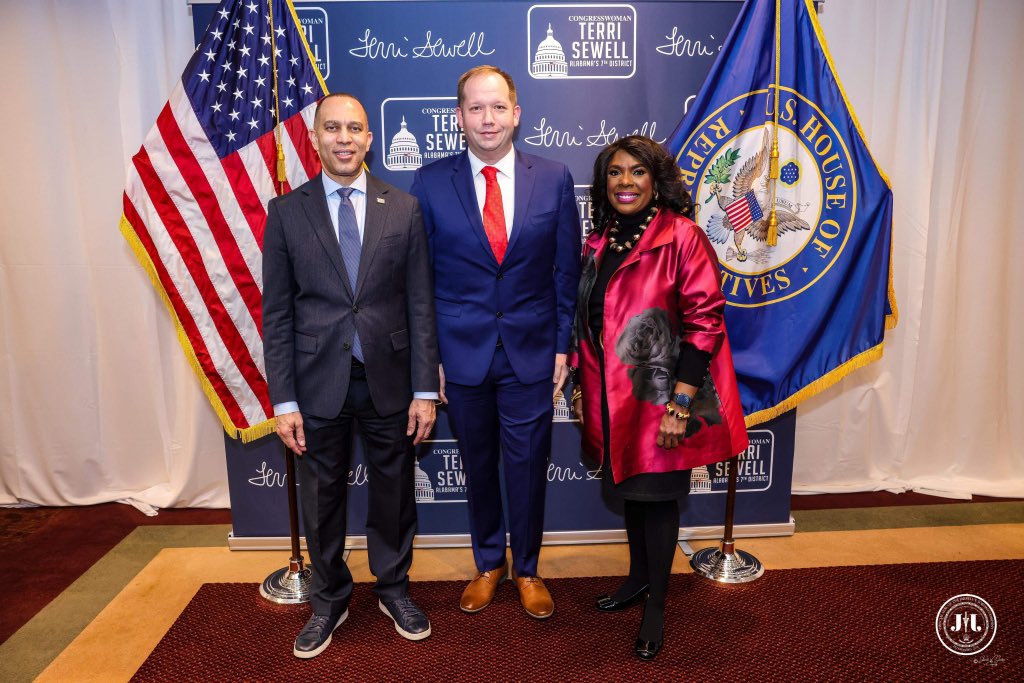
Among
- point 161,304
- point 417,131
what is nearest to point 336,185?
point 417,131

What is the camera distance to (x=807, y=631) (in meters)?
2.48

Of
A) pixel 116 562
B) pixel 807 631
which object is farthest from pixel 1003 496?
pixel 116 562

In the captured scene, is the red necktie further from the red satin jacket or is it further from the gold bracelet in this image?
the gold bracelet

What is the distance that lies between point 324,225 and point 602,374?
1006 mm

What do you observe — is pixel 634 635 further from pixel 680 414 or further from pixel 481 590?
pixel 680 414

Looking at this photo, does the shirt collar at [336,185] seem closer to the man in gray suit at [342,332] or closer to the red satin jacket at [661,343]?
the man in gray suit at [342,332]

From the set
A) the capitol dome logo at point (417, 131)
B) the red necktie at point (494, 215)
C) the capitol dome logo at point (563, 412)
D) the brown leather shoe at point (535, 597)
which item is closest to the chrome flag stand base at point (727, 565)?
the brown leather shoe at point (535, 597)

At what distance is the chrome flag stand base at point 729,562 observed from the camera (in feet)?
9.43

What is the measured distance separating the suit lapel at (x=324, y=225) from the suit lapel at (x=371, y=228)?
6cm

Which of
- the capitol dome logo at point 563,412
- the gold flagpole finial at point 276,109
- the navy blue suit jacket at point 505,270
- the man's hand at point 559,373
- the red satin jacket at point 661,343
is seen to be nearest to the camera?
the red satin jacket at point 661,343

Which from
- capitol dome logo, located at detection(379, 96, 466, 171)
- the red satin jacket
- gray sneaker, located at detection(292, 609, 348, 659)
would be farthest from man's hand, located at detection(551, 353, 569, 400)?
gray sneaker, located at detection(292, 609, 348, 659)

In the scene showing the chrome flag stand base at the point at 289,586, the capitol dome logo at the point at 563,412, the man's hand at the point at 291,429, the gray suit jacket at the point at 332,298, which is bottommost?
the chrome flag stand base at the point at 289,586

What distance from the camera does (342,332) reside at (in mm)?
2268

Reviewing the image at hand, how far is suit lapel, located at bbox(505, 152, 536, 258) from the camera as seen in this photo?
2396 mm
